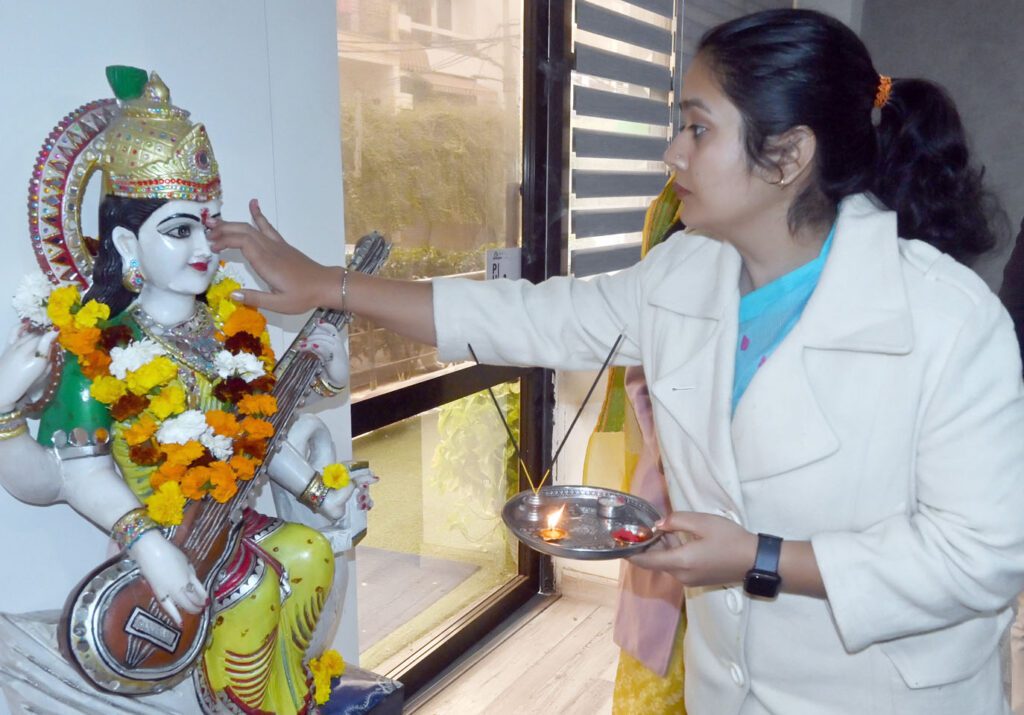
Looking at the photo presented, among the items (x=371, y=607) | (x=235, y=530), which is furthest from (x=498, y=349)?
(x=371, y=607)

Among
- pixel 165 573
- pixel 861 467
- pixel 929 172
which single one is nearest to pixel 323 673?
pixel 165 573

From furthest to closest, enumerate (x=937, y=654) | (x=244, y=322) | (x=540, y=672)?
(x=540, y=672), (x=244, y=322), (x=937, y=654)

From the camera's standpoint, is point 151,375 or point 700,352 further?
point 700,352

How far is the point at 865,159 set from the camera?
1.16m

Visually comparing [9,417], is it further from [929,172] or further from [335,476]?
[929,172]

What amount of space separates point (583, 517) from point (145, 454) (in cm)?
65

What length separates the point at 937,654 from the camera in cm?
113

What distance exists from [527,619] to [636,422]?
1.40m

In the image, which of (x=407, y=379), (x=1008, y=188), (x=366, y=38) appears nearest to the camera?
(x=366, y=38)

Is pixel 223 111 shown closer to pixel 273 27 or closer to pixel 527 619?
pixel 273 27

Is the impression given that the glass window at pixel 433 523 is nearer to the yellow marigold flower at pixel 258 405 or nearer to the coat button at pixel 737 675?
the yellow marigold flower at pixel 258 405

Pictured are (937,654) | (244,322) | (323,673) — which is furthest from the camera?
(323,673)

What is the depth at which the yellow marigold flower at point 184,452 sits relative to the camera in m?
1.10

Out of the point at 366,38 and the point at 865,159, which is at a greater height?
the point at 366,38
